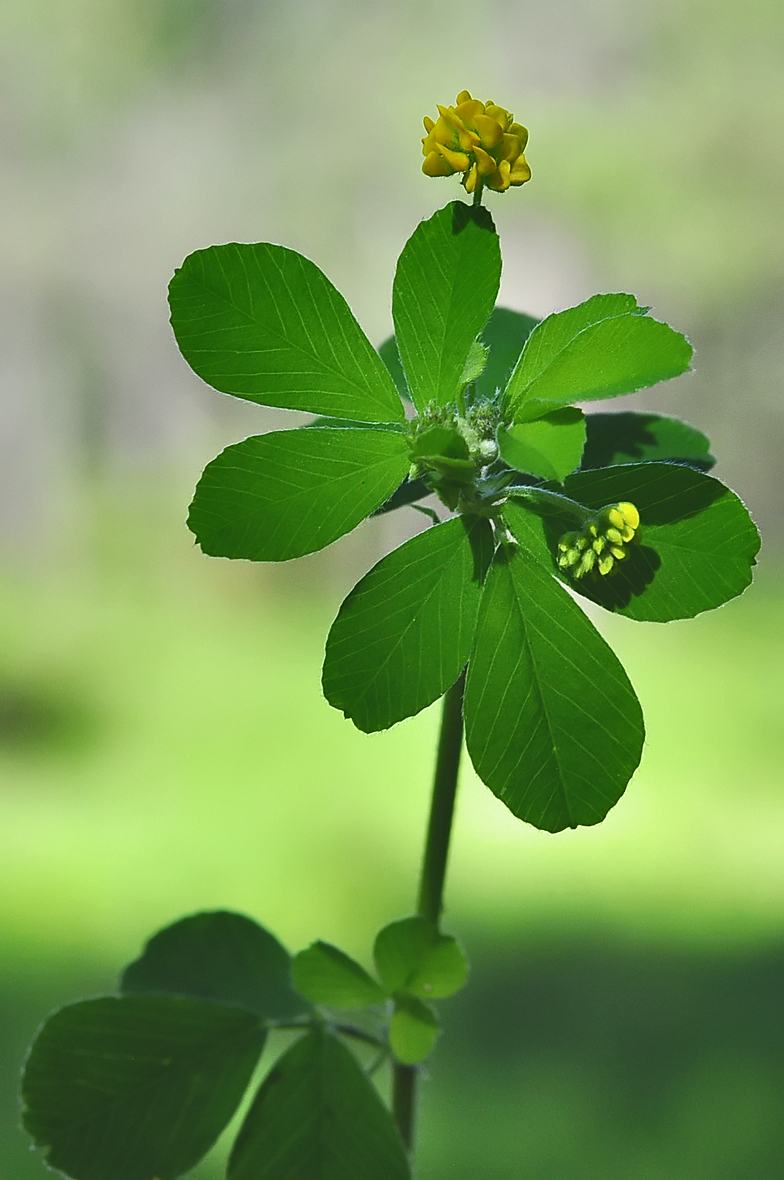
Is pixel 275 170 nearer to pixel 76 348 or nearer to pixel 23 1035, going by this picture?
pixel 76 348

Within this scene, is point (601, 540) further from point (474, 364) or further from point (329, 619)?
point (329, 619)

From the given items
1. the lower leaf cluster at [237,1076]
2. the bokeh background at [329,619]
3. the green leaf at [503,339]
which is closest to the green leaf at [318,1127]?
the lower leaf cluster at [237,1076]

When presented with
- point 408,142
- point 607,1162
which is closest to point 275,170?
point 408,142

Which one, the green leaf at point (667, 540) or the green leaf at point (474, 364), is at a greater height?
→ the green leaf at point (474, 364)

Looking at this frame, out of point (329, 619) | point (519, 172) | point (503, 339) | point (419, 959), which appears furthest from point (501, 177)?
point (329, 619)

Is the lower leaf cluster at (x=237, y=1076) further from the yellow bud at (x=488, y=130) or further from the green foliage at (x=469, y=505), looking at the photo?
the yellow bud at (x=488, y=130)

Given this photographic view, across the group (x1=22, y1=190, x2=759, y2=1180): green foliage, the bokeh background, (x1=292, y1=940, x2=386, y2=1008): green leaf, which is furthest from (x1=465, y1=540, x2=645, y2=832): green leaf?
the bokeh background

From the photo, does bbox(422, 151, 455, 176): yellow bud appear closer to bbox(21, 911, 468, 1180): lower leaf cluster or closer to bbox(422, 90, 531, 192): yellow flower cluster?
bbox(422, 90, 531, 192): yellow flower cluster
